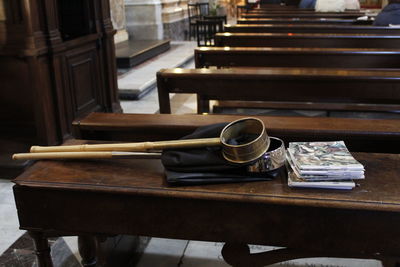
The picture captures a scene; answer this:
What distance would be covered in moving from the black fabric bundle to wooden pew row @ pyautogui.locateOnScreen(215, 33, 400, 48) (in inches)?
133

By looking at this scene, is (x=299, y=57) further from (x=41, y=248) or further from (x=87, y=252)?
(x=41, y=248)

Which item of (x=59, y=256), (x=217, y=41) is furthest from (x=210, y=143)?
(x=217, y=41)

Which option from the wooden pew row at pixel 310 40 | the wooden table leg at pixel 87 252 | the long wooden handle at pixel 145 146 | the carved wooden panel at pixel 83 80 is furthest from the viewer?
the wooden pew row at pixel 310 40

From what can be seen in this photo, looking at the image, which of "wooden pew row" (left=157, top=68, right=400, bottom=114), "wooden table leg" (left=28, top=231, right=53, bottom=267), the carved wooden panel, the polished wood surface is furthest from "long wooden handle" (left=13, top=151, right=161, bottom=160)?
the carved wooden panel

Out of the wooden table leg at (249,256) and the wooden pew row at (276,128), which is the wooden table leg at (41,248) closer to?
the wooden pew row at (276,128)

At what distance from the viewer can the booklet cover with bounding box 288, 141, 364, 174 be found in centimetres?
123

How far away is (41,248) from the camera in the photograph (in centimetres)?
155

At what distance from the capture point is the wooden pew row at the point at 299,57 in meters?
3.56

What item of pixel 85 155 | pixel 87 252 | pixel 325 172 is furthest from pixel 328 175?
pixel 87 252

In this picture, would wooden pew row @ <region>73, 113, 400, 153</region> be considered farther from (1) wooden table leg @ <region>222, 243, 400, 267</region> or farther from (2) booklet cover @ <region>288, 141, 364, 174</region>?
(1) wooden table leg @ <region>222, 243, 400, 267</region>

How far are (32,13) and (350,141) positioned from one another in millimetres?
2239

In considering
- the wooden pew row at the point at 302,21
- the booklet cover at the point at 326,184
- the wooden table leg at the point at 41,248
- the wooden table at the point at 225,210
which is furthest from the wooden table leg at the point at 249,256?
the wooden pew row at the point at 302,21

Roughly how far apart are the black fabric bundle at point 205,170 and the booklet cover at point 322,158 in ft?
0.29

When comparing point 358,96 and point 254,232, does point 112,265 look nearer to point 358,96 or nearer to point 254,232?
point 254,232
